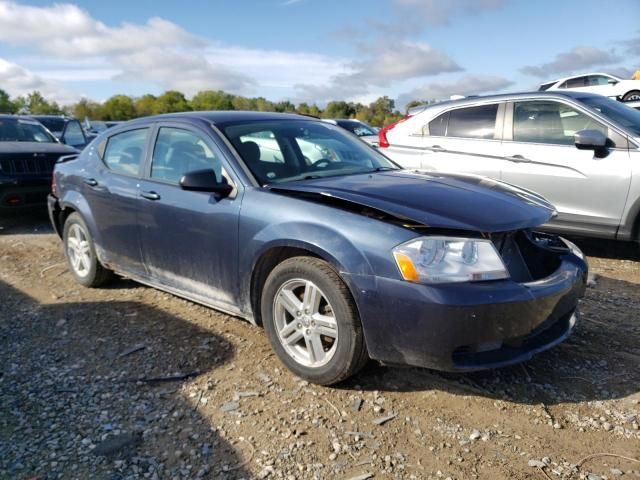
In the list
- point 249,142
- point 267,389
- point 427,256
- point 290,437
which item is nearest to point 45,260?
point 249,142

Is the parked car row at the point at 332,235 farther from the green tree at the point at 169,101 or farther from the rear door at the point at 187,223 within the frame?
the green tree at the point at 169,101

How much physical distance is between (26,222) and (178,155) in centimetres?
596

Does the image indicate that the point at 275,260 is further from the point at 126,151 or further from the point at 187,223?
the point at 126,151

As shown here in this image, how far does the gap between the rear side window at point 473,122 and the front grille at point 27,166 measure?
6029 millimetres

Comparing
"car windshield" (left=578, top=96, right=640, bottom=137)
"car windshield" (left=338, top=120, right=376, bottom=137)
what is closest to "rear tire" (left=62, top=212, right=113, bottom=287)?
"car windshield" (left=578, top=96, right=640, bottom=137)

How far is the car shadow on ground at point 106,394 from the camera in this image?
262 cm

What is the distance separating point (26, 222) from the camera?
8.85m

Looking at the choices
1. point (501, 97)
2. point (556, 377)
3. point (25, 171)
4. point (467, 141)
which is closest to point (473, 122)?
point (467, 141)

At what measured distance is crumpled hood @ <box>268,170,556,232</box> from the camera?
2.96 m

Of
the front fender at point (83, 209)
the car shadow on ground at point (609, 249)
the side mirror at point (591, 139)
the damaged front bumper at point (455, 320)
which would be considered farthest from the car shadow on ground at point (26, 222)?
the car shadow on ground at point (609, 249)

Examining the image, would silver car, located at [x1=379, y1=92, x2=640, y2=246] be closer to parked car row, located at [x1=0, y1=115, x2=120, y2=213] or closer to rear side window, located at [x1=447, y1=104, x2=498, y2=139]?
rear side window, located at [x1=447, y1=104, x2=498, y2=139]

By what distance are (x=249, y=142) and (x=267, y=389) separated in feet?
5.61

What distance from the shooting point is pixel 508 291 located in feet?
9.20

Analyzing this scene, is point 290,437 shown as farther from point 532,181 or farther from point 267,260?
point 532,181
